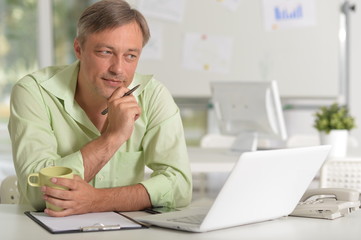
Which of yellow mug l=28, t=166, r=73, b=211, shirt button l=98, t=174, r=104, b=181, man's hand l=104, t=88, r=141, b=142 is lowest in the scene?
shirt button l=98, t=174, r=104, b=181

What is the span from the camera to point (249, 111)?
3.93 meters

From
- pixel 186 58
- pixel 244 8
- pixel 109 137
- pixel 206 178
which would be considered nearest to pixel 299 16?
pixel 244 8

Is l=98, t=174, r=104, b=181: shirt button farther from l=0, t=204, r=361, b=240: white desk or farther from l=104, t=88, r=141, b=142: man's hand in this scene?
l=0, t=204, r=361, b=240: white desk

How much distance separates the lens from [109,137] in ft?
6.32

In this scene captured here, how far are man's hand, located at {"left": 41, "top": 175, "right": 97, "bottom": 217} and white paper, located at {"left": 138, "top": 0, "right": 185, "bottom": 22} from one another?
12.6ft

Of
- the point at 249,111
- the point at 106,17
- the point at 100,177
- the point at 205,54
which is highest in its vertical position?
the point at 106,17

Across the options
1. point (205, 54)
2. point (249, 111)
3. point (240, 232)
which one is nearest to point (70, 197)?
point (240, 232)

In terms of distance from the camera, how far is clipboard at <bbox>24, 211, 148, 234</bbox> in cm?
153

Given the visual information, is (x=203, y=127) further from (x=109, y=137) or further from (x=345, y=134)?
(x=109, y=137)

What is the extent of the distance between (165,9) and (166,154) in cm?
353

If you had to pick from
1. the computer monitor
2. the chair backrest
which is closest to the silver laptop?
the chair backrest

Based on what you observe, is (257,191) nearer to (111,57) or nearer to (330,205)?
(330,205)

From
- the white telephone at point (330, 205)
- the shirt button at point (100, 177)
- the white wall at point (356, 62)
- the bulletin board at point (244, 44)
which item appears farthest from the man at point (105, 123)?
the white wall at point (356, 62)

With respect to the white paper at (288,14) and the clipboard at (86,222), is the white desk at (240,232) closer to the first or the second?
the clipboard at (86,222)
